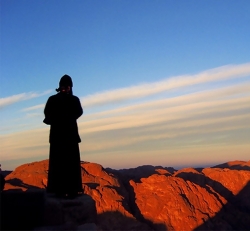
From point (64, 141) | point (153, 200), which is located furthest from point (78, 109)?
point (153, 200)

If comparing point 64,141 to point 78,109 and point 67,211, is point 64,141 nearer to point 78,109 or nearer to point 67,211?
point 78,109

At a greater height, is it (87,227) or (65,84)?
(65,84)

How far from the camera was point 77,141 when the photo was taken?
19.7 feet

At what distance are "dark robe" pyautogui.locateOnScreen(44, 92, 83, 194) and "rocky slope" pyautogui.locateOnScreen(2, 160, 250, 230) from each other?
17292mm

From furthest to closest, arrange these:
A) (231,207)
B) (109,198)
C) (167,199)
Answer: (231,207) < (167,199) < (109,198)

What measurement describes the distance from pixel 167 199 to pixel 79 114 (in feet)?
71.7

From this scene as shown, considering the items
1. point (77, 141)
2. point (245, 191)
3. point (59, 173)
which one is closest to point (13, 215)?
point (59, 173)

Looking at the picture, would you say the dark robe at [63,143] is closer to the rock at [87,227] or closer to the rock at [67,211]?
the rock at [67,211]

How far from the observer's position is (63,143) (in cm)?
586

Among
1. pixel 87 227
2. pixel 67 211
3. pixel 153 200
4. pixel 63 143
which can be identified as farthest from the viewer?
pixel 153 200

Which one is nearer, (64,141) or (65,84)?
(64,141)

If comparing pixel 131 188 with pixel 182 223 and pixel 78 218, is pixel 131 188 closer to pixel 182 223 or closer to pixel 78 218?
pixel 182 223

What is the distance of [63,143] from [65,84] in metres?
0.98

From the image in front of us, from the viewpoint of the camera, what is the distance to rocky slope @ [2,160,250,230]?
79.9 feet
